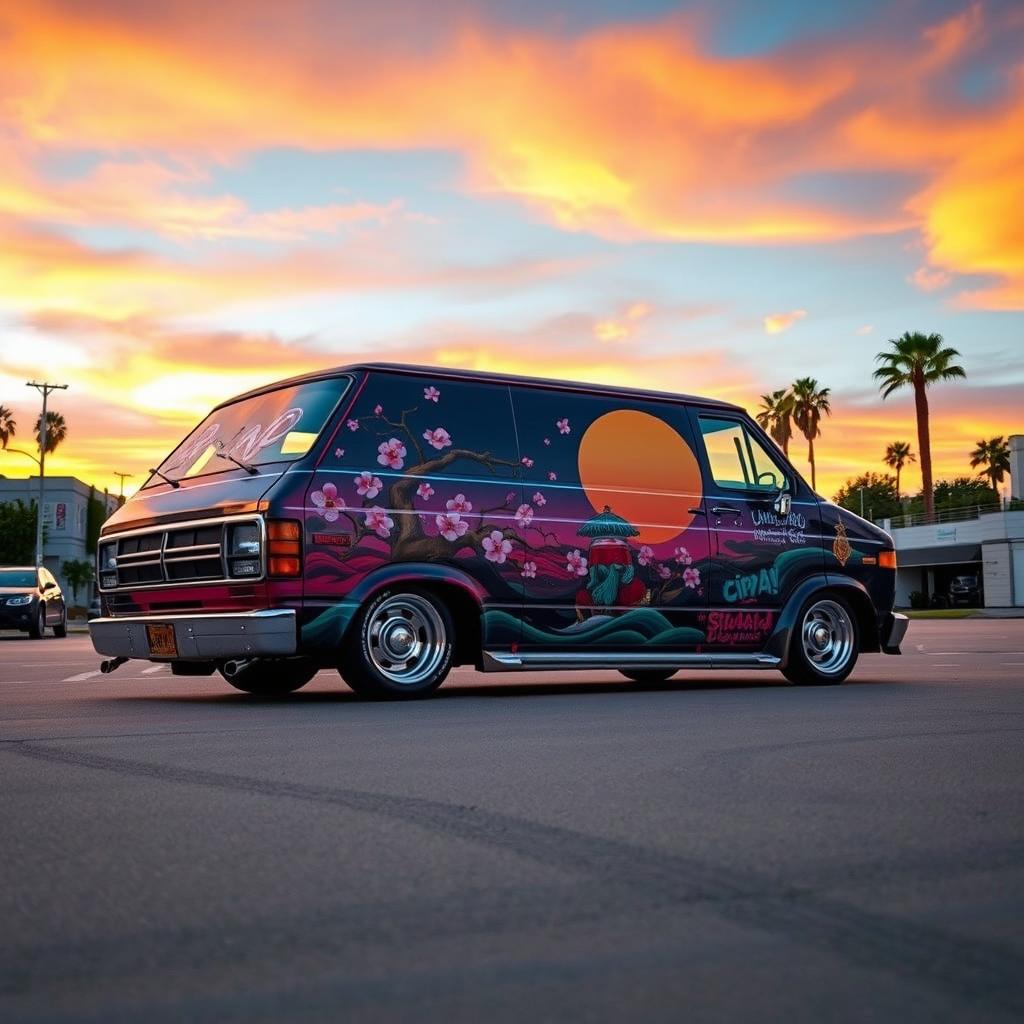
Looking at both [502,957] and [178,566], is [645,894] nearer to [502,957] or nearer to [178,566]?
[502,957]

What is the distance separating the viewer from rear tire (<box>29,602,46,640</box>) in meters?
29.0

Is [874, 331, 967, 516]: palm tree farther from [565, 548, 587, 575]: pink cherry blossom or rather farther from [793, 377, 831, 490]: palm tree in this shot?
[565, 548, 587, 575]: pink cherry blossom

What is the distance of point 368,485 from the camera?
9.95 metres

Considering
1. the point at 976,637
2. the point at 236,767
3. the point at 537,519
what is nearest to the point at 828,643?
the point at 537,519

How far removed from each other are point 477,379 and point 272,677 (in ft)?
9.37

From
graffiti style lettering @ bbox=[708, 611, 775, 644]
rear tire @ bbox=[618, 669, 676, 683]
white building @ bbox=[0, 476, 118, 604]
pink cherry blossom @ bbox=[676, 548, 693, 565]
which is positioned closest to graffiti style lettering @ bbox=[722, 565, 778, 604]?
graffiti style lettering @ bbox=[708, 611, 775, 644]

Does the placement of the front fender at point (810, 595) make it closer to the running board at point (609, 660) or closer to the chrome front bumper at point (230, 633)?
the running board at point (609, 660)

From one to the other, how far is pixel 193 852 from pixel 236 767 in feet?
6.36

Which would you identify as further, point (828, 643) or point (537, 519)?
point (828, 643)

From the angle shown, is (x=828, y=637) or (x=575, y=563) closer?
(x=575, y=563)

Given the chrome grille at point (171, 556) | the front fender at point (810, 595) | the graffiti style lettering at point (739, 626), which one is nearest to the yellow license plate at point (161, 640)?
the chrome grille at point (171, 556)

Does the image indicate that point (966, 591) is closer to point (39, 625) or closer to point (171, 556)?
point (39, 625)

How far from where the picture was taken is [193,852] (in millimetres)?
4230

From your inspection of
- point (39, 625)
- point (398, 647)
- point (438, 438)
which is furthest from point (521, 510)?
point (39, 625)
